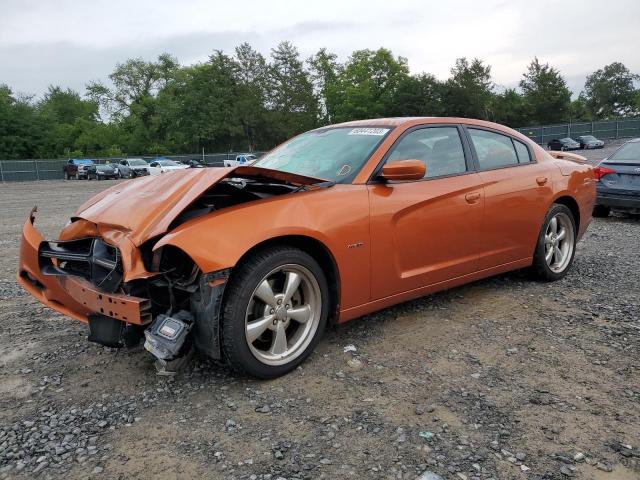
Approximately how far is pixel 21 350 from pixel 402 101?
63.1m

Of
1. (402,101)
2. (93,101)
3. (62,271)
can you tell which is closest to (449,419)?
(62,271)

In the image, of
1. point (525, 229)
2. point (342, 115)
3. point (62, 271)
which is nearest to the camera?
point (62, 271)

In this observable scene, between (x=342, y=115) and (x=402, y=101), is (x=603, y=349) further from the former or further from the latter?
(x=342, y=115)

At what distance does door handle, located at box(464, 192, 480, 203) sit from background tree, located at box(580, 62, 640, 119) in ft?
320

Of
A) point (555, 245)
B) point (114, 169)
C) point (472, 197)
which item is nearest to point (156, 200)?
point (472, 197)

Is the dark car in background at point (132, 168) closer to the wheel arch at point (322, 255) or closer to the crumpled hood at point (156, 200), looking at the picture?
the crumpled hood at point (156, 200)

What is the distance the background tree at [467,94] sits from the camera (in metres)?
61.6

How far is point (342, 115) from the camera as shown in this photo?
68.3 m

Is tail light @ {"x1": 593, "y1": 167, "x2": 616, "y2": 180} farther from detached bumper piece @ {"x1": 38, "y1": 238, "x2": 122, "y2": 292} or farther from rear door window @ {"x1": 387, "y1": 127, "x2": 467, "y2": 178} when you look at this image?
detached bumper piece @ {"x1": 38, "y1": 238, "x2": 122, "y2": 292}

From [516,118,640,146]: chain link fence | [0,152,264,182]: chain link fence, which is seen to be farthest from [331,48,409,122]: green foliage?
[0,152,264,182]: chain link fence

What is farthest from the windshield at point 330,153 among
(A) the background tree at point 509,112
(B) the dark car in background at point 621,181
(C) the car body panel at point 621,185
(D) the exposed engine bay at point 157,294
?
(A) the background tree at point 509,112

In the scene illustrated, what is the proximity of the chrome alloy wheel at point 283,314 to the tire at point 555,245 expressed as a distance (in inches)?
102

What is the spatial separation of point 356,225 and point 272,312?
78 centimetres

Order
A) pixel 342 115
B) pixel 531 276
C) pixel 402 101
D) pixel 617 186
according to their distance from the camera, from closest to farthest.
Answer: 1. pixel 531 276
2. pixel 617 186
3. pixel 402 101
4. pixel 342 115
